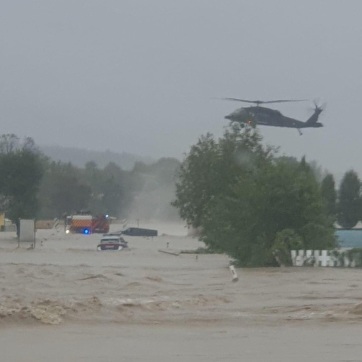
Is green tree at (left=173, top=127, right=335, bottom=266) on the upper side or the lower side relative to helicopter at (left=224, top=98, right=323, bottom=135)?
lower

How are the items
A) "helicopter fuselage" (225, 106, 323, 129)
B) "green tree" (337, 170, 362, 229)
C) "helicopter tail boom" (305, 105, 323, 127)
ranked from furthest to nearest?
1. "helicopter tail boom" (305, 105, 323, 127)
2. "green tree" (337, 170, 362, 229)
3. "helicopter fuselage" (225, 106, 323, 129)

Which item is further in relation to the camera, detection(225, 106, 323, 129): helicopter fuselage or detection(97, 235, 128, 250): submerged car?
detection(225, 106, 323, 129): helicopter fuselage

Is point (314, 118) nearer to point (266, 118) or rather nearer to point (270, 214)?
point (266, 118)

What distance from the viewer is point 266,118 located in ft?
287

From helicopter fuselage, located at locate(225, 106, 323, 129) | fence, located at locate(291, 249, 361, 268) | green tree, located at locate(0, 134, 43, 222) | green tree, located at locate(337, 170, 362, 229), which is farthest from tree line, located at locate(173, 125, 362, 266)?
green tree, located at locate(0, 134, 43, 222)

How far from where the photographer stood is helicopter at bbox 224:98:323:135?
78.0 metres

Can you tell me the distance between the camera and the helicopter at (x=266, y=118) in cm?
7803

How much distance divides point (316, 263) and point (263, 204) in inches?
163

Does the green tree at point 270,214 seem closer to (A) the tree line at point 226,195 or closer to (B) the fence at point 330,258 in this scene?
(A) the tree line at point 226,195

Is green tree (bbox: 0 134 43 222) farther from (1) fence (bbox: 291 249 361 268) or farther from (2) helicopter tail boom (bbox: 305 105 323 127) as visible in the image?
(1) fence (bbox: 291 249 361 268)

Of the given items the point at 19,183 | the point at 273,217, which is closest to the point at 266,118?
the point at 19,183

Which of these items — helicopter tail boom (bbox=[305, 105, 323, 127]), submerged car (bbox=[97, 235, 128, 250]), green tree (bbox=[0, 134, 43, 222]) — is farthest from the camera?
green tree (bbox=[0, 134, 43, 222])

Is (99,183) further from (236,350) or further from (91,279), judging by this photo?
(236,350)

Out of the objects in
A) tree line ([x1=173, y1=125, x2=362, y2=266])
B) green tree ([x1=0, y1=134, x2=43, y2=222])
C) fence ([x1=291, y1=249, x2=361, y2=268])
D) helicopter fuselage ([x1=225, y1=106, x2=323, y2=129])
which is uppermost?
helicopter fuselage ([x1=225, y1=106, x2=323, y2=129])
